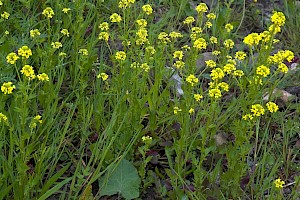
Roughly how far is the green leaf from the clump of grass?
4cm

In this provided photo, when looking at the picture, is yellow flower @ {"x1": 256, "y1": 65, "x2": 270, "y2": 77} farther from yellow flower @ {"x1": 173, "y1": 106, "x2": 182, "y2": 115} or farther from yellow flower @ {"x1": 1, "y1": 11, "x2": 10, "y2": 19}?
yellow flower @ {"x1": 1, "y1": 11, "x2": 10, "y2": 19}

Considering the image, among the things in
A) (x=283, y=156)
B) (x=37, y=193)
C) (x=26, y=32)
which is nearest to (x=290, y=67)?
(x=283, y=156)

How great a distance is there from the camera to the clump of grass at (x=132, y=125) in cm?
231

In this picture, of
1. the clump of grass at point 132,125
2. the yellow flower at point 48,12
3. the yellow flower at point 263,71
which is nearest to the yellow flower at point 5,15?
the clump of grass at point 132,125

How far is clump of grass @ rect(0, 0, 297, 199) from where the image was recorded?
2311 millimetres

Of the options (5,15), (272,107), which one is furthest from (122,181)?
(5,15)

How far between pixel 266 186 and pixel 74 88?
1.10m

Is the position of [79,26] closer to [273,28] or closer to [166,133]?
[166,133]

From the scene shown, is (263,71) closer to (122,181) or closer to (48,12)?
(122,181)

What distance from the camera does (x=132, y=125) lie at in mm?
2568

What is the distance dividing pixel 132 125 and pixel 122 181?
10.9 inches

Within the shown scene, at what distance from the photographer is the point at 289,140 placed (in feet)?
9.39

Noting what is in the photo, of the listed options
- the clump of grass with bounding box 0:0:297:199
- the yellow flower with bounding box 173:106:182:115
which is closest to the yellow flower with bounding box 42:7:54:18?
the clump of grass with bounding box 0:0:297:199

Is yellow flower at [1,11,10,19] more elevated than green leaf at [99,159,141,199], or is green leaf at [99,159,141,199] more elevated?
yellow flower at [1,11,10,19]
